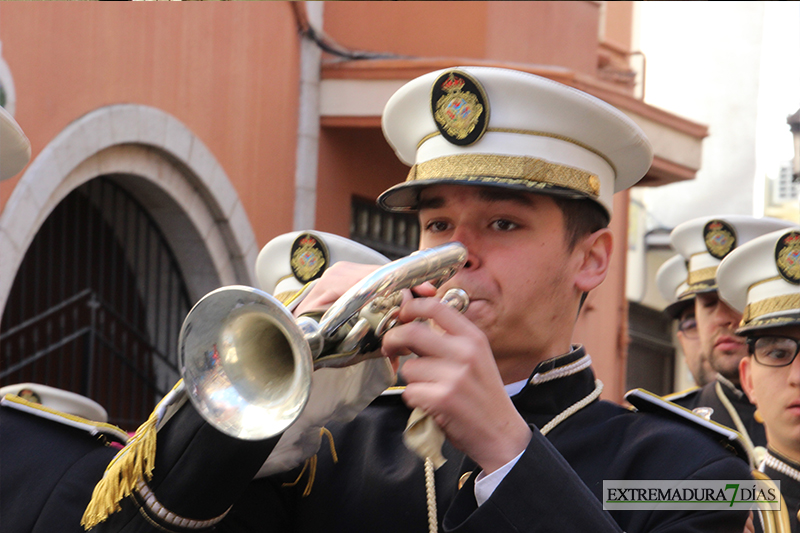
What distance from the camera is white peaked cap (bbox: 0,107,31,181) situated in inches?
97.9

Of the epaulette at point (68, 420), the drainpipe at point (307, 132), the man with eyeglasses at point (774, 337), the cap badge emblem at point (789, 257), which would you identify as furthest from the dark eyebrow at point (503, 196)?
the drainpipe at point (307, 132)

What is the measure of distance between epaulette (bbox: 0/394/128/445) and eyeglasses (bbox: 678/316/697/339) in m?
3.76

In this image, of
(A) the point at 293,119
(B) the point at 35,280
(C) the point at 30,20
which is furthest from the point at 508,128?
(A) the point at 293,119

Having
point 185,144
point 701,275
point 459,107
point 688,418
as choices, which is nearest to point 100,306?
point 185,144

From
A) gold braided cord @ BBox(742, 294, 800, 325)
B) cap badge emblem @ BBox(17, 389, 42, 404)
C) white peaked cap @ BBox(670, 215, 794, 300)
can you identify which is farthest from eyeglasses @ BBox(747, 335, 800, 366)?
cap badge emblem @ BBox(17, 389, 42, 404)

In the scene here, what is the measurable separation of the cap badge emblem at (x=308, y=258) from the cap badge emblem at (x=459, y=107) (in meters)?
2.54

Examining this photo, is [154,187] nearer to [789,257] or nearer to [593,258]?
[789,257]

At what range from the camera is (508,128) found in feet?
7.34

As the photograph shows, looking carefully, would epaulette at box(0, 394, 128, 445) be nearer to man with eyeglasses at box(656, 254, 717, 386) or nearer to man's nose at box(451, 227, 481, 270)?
man's nose at box(451, 227, 481, 270)

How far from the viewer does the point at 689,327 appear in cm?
569

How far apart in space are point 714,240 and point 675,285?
3.28 ft

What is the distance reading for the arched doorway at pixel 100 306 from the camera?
6.90 m

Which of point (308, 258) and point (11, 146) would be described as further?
point (308, 258)

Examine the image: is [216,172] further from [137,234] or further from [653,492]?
[653,492]
